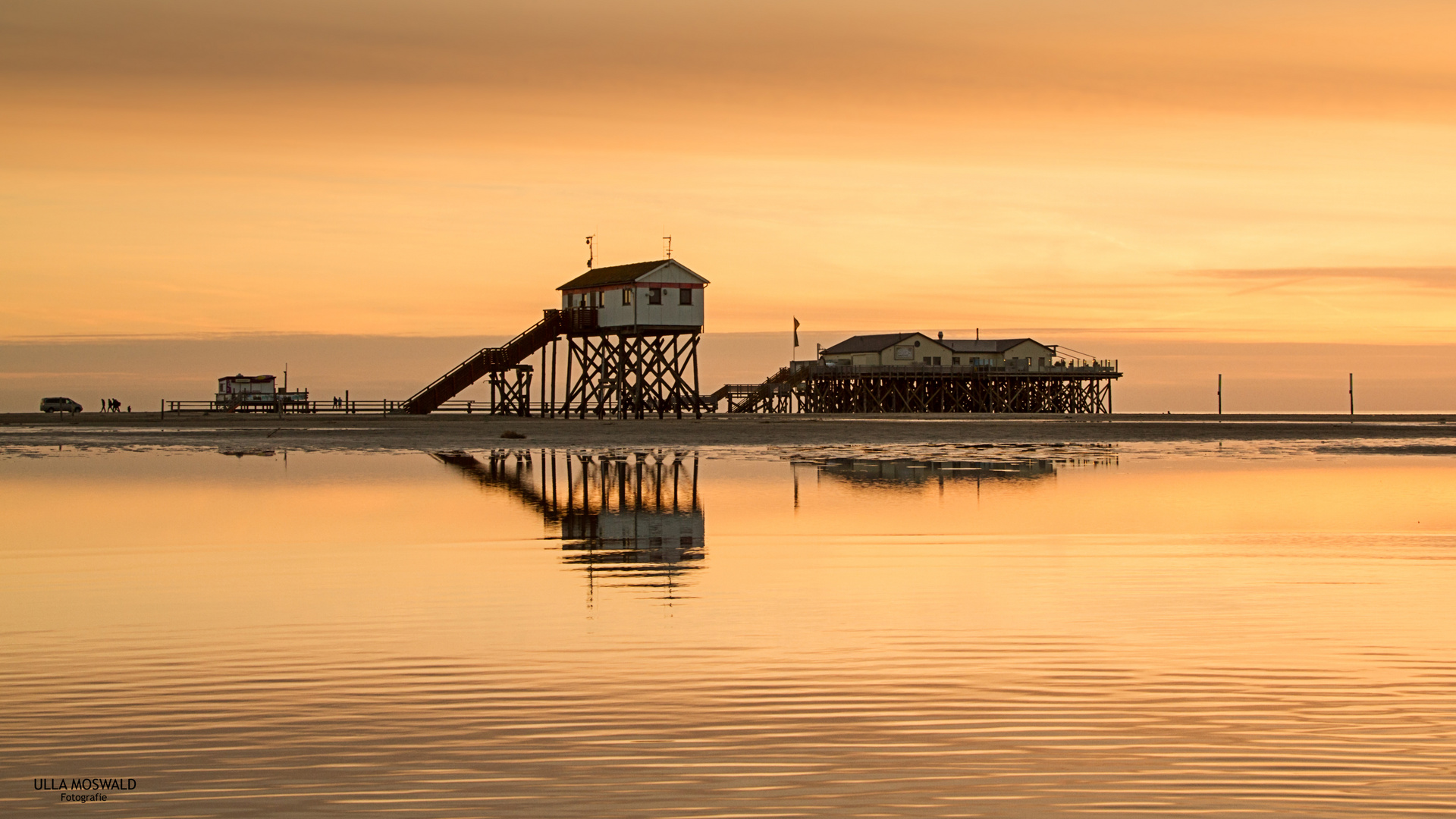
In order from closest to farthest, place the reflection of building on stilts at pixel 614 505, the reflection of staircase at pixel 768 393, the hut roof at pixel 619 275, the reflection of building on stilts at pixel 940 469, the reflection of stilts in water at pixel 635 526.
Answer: the reflection of stilts in water at pixel 635 526 < the reflection of building on stilts at pixel 614 505 < the reflection of building on stilts at pixel 940 469 < the hut roof at pixel 619 275 < the reflection of staircase at pixel 768 393

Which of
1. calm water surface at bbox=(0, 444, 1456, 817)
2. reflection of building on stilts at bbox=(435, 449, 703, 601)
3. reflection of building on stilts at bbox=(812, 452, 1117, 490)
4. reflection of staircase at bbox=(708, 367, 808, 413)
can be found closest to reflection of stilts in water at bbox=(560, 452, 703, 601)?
reflection of building on stilts at bbox=(435, 449, 703, 601)

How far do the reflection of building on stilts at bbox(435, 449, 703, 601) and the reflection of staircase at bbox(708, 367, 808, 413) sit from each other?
67.7 metres

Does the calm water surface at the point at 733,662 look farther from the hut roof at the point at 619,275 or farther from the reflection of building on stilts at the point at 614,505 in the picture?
the hut roof at the point at 619,275

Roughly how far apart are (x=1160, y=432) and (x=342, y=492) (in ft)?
156

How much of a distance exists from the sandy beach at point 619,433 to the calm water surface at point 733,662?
29.7m

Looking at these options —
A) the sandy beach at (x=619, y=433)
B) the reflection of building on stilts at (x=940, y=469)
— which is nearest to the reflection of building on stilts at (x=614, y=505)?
the reflection of building on stilts at (x=940, y=469)

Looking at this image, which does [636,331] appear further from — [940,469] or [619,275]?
[940,469]

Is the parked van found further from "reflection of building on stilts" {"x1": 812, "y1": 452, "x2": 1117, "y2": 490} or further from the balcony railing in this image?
"reflection of building on stilts" {"x1": 812, "y1": 452, "x2": 1117, "y2": 490}

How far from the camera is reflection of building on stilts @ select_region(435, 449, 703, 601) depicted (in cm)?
1777

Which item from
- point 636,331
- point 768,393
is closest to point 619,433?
point 636,331

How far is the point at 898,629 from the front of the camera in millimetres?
12781

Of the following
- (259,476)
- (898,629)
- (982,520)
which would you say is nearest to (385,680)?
(898,629)

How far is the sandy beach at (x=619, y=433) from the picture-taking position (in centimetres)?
5341

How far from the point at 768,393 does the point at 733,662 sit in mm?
105187
